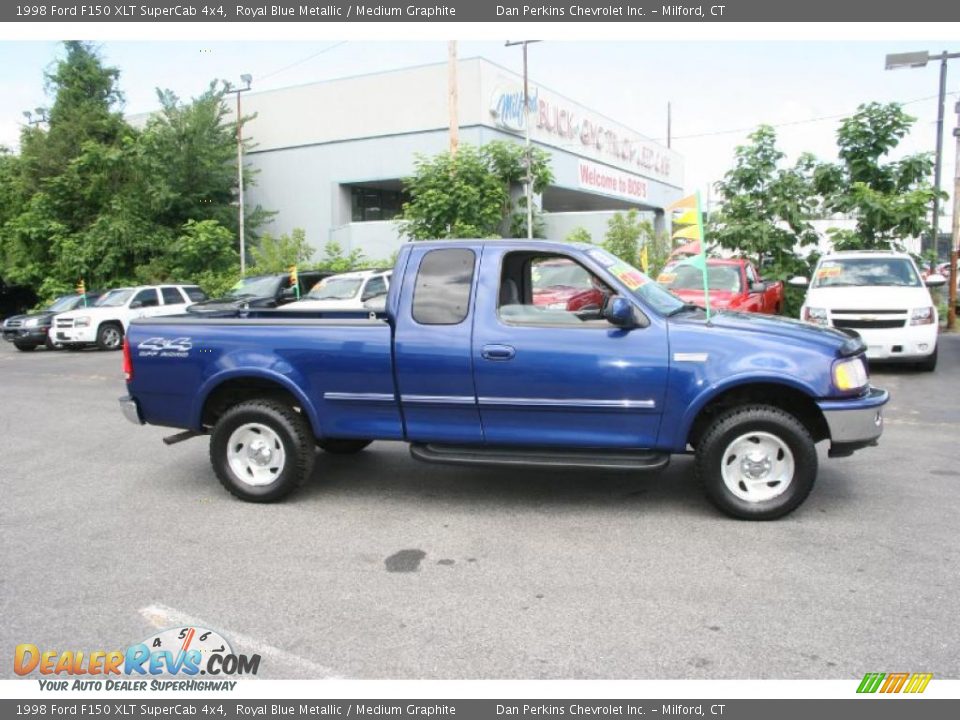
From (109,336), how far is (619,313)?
18033 millimetres

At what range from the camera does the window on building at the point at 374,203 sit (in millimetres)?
30047

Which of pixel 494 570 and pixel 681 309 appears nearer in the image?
pixel 494 570

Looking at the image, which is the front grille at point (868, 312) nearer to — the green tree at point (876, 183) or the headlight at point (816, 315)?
the headlight at point (816, 315)

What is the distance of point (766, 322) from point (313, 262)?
952 inches

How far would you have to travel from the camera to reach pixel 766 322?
5.45 m

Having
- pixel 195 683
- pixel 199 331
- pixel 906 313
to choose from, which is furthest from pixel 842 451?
pixel 906 313

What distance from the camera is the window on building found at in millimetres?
30047

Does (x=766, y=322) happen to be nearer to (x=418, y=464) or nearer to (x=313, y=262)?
(x=418, y=464)

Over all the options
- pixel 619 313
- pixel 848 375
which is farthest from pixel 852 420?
pixel 619 313

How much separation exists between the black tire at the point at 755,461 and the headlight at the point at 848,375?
0.37 metres

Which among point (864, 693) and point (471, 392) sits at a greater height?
point (471, 392)

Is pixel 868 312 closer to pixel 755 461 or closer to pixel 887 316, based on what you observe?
pixel 887 316

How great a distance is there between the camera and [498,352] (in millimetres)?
5242

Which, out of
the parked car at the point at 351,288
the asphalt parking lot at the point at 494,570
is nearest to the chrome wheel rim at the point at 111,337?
the parked car at the point at 351,288
